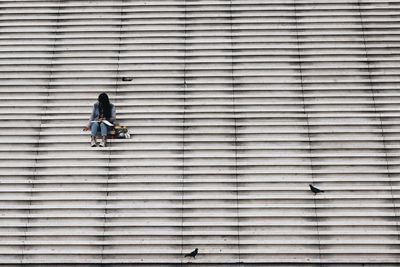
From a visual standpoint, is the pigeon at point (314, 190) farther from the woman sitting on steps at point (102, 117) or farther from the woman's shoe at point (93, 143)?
the woman's shoe at point (93, 143)

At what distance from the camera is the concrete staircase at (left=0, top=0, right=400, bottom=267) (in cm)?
755

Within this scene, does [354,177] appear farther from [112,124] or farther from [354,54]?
[112,124]

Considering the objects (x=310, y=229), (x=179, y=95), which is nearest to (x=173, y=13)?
(x=179, y=95)

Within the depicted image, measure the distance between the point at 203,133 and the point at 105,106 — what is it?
76.3 inches

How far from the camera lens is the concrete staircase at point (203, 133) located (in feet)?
24.8

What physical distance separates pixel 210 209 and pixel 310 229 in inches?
70.0

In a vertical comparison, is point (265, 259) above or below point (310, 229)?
below

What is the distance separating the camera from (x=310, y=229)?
7.58 meters

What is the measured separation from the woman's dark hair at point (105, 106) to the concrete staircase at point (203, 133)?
62 cm

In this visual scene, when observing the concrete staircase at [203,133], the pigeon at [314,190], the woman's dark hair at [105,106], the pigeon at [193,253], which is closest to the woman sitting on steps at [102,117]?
the woman's dark hair at [105,106]

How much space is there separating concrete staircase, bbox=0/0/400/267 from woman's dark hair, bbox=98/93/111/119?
0.62 metres

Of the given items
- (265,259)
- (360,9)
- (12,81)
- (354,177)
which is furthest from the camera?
(360,9)

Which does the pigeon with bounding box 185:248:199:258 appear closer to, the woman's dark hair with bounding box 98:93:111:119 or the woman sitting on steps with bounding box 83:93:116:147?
the woman sitting on steps with bounding box 83:93:116:147

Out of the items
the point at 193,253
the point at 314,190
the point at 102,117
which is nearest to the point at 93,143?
the point at 102,117
